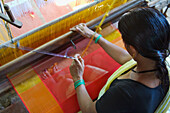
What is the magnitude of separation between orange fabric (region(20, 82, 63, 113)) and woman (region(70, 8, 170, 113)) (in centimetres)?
24

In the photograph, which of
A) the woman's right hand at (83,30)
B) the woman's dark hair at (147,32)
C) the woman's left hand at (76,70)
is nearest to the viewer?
the woman's dark hair at (147,32)

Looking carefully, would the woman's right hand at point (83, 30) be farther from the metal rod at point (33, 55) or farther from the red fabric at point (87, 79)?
the red fabric at point (87, 79)

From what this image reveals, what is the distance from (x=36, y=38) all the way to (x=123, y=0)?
1076mm

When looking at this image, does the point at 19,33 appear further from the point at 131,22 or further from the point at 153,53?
the point at 153,53

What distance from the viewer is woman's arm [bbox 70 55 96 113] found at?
1096mm

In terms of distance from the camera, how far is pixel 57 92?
118 cm

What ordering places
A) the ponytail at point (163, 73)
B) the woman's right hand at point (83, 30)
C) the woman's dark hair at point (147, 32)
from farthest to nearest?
the woman's right hand at point (83, 30)
the ponytail at point (163, 73)
the woman's dark hair at point (147, 32)

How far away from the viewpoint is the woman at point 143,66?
2.57 feet

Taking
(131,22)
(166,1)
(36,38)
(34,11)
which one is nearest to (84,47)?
(36,38)

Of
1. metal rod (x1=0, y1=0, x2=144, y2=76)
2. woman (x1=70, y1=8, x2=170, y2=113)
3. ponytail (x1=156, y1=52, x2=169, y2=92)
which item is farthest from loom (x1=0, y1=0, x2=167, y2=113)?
ponytail (x1=156, y1=52, x2=169, y2=92)

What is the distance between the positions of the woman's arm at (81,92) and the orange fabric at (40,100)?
183 millimetres

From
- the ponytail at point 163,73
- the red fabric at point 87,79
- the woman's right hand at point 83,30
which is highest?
the woman's right hand at point 83,30

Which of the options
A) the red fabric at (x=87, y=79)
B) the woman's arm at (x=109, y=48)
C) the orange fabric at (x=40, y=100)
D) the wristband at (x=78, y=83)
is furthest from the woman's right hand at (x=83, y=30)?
the orange fabric at (x=40, y=100)

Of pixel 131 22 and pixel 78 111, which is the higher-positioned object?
pixel 131 22
